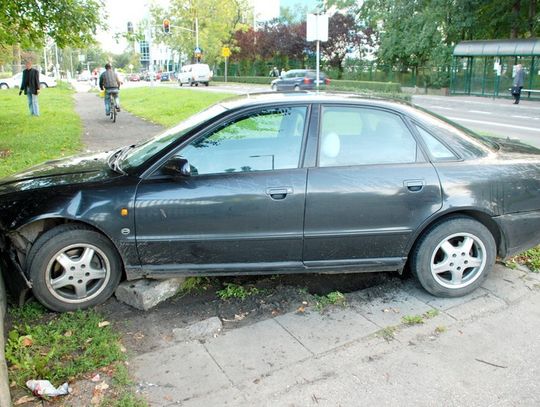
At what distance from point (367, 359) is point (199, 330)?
1144 mm

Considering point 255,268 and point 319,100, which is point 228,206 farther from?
point 319,100

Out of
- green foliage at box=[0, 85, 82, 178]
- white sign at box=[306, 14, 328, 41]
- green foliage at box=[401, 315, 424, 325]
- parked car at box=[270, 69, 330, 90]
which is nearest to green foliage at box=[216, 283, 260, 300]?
green foliage at box=[401, 315, 424, 325]

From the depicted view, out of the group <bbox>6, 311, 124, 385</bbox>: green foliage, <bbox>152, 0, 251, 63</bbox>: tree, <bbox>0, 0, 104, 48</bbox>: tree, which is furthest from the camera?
<bbox>152, 0, 251, 63</bbox>: tree

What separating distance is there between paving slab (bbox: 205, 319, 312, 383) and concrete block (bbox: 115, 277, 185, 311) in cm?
68

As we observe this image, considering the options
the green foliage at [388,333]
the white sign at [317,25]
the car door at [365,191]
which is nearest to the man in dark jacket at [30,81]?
the white sign at [317,25]

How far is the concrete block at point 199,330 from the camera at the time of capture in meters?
3.52

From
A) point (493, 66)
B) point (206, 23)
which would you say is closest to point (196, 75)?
point (206, 23)

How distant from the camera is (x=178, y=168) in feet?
12.2

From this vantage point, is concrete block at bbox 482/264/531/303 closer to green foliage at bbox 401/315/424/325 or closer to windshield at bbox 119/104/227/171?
green foliage at bbox 401/315/424/325

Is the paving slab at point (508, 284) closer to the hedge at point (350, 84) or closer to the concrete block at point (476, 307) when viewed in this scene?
the concrete block at point (476, 307)

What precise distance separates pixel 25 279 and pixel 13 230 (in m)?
0.36

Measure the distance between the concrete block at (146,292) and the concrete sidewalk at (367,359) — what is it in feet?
1.92

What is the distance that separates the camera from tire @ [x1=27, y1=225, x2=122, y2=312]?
3.65 metres

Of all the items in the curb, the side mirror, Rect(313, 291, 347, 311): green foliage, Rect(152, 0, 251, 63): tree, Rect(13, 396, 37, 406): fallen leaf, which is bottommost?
Rect(13, 396, 37, 406): fallen leaf
